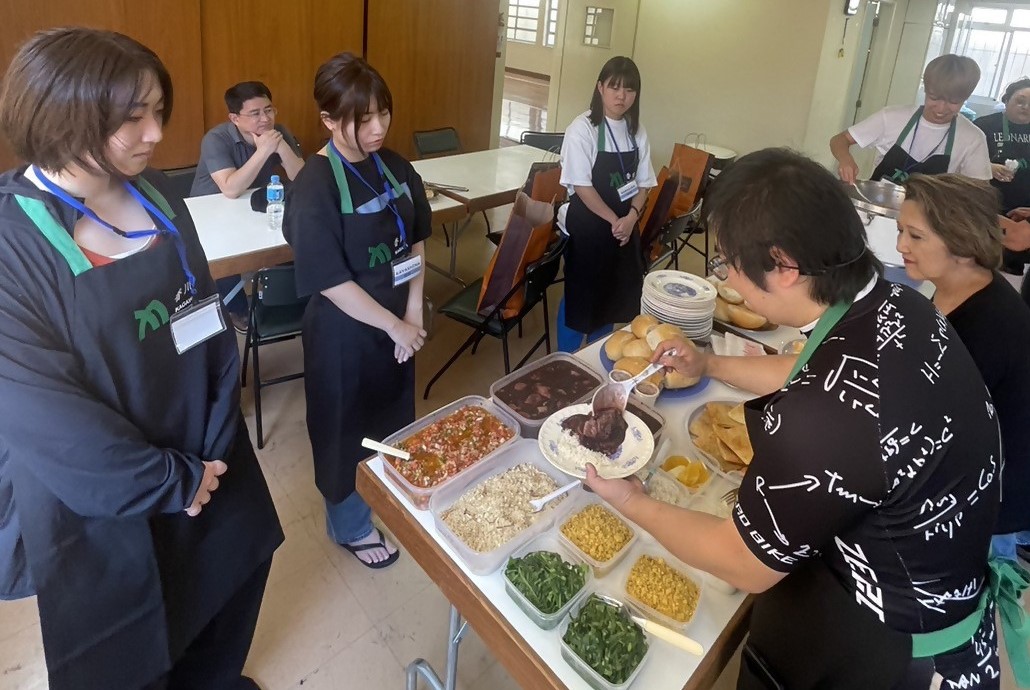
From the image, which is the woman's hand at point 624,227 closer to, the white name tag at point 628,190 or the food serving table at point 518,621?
the white name tag at point 628,190

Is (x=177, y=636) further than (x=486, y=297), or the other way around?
(x=486, y=297)

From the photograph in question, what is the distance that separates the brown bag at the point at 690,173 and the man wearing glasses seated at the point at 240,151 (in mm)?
2543

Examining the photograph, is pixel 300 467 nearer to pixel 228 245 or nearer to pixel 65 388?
pixel 228 245

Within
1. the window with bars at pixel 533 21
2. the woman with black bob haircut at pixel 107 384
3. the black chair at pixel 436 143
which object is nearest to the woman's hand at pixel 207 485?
the woman with black bob haircut at pixel 107 384

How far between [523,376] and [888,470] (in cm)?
92

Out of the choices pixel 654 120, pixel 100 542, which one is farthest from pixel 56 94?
pixel 654 120

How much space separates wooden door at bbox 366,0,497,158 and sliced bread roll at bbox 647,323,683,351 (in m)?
3.84

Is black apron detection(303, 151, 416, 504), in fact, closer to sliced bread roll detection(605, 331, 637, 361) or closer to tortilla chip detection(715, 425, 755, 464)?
sliced bread roll detection(605, 331, 637, 361)

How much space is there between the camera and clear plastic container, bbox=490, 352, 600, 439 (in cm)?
146

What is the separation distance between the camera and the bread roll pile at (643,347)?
5.32 feet

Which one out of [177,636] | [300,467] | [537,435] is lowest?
[300,467]

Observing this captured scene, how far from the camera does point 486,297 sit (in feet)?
9.25

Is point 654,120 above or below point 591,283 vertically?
above

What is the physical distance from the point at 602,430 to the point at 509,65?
1281cm
